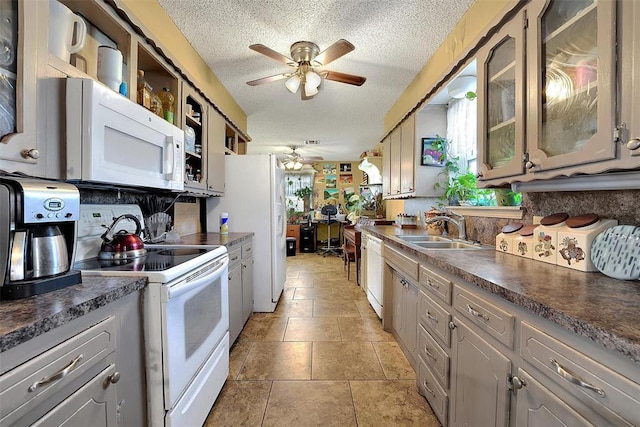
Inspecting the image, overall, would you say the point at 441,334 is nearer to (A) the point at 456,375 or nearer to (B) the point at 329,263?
(A) the point at 456,375

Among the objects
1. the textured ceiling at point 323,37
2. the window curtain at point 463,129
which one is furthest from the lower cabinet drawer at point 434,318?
the textured ceiling at point 323,37

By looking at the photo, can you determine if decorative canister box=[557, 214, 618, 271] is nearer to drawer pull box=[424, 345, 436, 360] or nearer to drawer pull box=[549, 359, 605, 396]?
drawer pull box=[549, 359, 605, 396]

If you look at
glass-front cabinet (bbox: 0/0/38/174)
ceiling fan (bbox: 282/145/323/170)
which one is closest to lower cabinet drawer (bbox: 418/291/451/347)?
glass-front cabinet (bbox: 0/0/38/174)

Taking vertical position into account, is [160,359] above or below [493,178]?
below

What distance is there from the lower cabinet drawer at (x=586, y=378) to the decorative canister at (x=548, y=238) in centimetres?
60

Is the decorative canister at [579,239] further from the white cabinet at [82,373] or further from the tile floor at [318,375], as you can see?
the white cabinet at [82,373]

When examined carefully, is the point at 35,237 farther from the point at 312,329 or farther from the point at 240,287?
the point at 312,329

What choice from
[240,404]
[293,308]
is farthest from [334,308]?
[240,404]

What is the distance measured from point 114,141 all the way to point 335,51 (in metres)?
1.58

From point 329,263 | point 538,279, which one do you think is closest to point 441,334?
point 538,279

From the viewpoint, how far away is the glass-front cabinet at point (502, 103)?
4.31ft

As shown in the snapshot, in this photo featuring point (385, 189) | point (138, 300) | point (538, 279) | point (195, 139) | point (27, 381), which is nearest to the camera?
point (27, 381)

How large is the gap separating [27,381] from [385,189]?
13.0 ft

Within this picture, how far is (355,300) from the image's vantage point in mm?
3451
